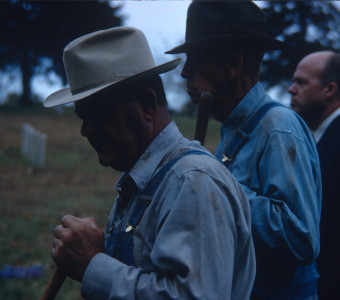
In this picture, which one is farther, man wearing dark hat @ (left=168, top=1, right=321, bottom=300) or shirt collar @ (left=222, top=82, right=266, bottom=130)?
shirt collar @ (left=222, top=82, right=266, bottom=130)

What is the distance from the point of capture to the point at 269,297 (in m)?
2.25

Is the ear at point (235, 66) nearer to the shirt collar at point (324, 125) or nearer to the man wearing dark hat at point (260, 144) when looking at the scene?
the man wearing dark hat at point (260, 144)

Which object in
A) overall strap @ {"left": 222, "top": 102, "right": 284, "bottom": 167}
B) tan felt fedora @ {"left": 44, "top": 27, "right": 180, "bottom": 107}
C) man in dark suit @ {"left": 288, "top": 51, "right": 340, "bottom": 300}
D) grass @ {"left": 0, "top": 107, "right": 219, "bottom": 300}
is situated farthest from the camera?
grass @ {"left": 0, "top": 107, "right": 219, "bottom": 300}

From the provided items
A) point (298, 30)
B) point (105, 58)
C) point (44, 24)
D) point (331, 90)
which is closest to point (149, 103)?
point (105, 58)

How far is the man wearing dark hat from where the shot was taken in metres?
2.15

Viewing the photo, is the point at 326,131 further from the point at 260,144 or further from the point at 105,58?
the point at 105,58

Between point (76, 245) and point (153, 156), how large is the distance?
430mm

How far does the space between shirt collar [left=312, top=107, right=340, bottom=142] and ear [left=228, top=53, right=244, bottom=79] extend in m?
1.42

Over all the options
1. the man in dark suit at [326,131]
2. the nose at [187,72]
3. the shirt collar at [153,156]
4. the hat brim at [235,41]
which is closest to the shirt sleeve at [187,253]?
the shirt collar at [153,156]

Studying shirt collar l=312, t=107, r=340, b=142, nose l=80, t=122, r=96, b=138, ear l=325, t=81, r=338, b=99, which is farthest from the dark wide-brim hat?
ear l=325, t=81, r=338, b=99

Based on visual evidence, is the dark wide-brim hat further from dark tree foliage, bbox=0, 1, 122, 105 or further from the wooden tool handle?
dark tree foliage, bbox=0, 1, 122, 105

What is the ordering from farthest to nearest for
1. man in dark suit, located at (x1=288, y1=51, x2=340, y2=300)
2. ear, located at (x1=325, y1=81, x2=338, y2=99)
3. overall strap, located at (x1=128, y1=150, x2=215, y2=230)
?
ear, located at (x1=325, y1=81, x2=338, y2=99) < man in dark suit, located at (x1=288, y1=51, x2=340, y2=300) < overall strap, located at (x1=128, y1=150, x2=215, y2=230)

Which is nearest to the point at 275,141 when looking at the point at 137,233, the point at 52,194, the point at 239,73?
the point at 239,73

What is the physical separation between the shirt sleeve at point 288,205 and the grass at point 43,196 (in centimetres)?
382
